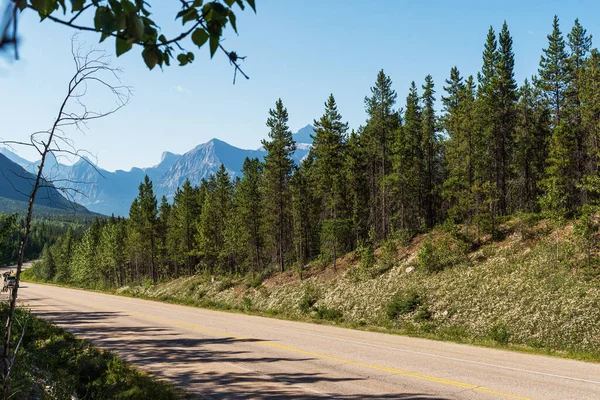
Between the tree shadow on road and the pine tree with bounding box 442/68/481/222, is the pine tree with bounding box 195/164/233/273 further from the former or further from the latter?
the tree shadow on road

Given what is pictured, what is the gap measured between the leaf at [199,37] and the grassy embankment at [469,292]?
14.8 meters

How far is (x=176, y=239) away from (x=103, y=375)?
57993 mm

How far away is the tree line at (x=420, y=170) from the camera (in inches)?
1399

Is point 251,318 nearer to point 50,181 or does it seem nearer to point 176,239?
point 50,181

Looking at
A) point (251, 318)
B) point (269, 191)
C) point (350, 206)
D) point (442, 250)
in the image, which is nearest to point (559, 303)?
point (442, 250)

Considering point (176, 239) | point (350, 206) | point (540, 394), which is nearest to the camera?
point (540, 394)

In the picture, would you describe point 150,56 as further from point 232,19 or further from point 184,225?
point 184,225

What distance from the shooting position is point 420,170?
48500 mm

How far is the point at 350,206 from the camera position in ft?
176

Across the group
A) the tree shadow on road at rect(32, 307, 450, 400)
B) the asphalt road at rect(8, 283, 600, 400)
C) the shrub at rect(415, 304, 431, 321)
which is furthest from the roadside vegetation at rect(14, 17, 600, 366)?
the tree shadow on road at rect(32, 307, 450, 400)

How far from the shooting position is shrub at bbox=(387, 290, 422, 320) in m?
25.0

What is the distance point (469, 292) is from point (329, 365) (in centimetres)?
1626

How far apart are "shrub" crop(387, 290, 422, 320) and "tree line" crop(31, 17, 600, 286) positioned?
9127mm

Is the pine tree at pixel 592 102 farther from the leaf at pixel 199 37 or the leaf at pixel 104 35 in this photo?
the leaf at pixel 104 35
